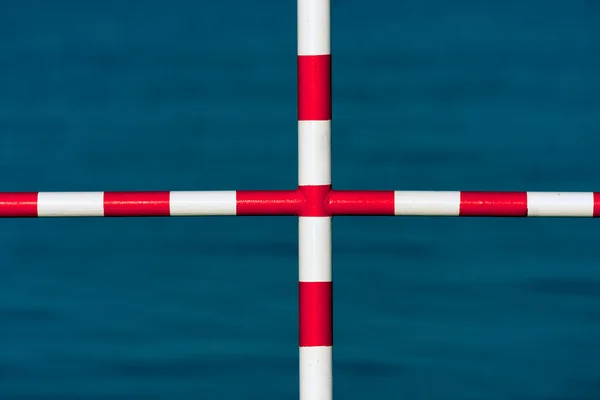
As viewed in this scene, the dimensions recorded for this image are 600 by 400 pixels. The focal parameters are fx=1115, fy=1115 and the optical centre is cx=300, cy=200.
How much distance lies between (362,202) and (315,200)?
0.10 m

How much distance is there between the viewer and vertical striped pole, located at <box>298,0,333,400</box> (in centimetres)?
235

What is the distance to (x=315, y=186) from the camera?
2.37m

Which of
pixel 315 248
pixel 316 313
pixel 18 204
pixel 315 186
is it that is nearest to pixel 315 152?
pixel 315 186

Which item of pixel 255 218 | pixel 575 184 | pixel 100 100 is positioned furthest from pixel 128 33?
pixel 575 184

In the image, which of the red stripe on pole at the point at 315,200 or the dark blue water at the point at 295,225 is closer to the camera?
Answer: the red stripe on pole at the point at 315,200

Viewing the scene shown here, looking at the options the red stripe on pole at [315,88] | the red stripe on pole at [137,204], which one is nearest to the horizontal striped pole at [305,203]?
the red stripe on pole at [137,204]

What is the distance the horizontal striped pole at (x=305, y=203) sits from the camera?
2352mm

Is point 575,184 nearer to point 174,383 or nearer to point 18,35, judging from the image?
point 174,383

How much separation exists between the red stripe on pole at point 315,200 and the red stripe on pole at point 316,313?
153mm

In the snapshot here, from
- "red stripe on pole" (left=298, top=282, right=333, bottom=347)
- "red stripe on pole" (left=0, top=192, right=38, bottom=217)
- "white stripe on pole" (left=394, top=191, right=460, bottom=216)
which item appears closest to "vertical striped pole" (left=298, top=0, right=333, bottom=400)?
"red stripe on pole" (left=298, top=282, right=333, bottom=347)

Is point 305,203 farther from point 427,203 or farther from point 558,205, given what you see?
point 558,205

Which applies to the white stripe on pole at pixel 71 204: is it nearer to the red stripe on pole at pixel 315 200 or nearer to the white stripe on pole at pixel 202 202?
the white stripe on pole at pixel 202 202

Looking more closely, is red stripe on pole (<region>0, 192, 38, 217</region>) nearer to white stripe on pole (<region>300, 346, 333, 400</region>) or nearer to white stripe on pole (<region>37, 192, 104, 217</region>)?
white stripe on pole (<region>37, 192, 104, 217</region>)

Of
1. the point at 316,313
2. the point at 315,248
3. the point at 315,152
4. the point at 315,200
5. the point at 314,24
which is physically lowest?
the point at 316,313
